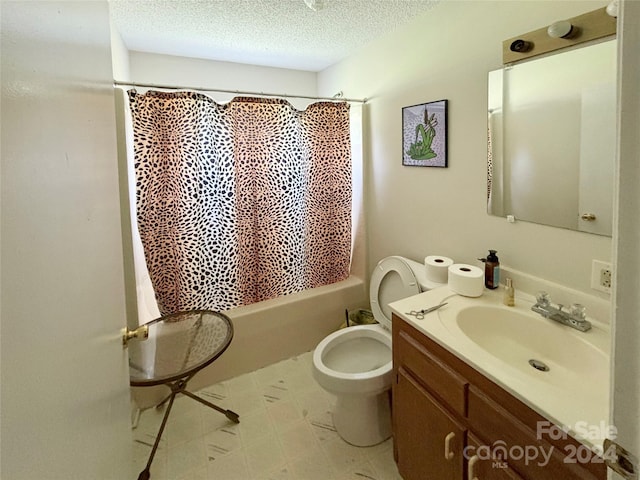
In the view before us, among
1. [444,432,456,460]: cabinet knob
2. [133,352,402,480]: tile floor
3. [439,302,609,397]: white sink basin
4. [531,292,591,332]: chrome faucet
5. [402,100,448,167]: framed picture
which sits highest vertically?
[402,100,448,167]: framed picture

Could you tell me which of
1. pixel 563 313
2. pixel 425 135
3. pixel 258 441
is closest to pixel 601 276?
pixel 563 313

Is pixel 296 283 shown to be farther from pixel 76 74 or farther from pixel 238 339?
pixel 76 74

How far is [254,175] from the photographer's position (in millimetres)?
2129

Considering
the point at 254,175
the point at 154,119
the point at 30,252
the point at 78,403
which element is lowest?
the point at 78,403

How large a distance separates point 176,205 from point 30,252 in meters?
1.57

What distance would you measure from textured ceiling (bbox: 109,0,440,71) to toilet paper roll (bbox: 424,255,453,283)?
1.39m

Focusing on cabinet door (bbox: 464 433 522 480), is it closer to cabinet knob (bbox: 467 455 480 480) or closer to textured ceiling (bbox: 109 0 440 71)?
cabinet knob (bbox: 467 455 480 480)

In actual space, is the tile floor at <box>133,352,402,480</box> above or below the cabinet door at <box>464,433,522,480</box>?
below

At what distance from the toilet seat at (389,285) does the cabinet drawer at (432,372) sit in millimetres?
469

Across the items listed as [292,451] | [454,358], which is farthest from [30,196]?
[292,451]

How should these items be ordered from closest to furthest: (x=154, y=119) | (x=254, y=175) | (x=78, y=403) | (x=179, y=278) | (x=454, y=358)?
(x=78, y=403) < (x=454, y=358) < (x=154, y=119) < (x=179, y=278) < (x=254, y=175)

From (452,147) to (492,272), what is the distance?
2.34ft

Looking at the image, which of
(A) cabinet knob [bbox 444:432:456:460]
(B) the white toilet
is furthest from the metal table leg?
(A) cabinet knob [bbox 444:432:456:460]

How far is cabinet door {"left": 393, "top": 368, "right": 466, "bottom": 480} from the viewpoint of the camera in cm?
111
